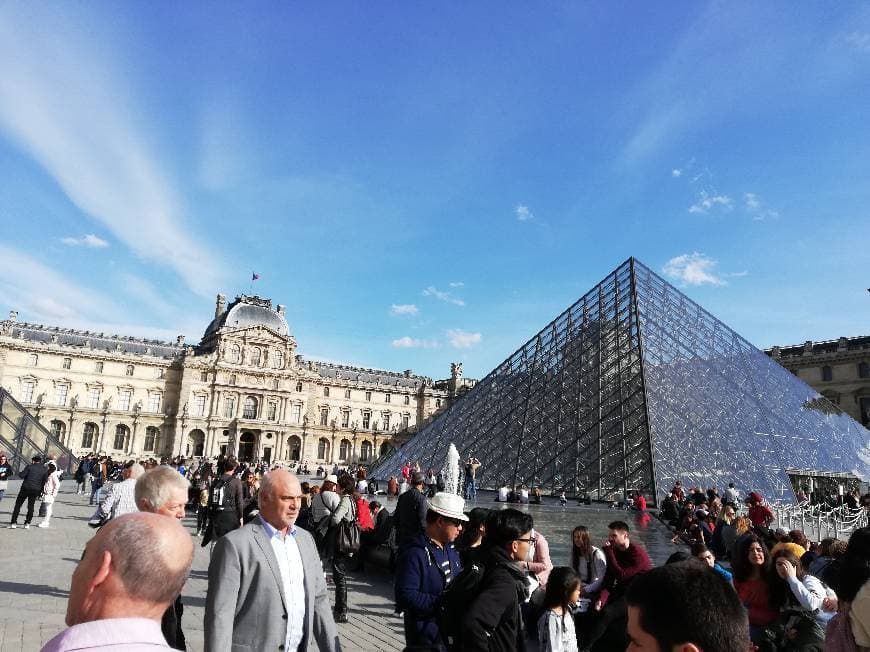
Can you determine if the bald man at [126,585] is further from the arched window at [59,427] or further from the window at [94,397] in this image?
the window at [94,397]

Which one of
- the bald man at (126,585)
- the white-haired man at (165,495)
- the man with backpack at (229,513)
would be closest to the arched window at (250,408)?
the man with backpack at (229,513)

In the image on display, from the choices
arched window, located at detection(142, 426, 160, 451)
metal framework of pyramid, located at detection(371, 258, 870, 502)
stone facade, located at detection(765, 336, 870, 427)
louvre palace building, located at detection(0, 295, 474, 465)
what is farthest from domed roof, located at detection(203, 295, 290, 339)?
stone facade, located at detection(765, 336, 870, 427)

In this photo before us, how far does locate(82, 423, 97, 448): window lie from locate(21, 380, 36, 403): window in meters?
4.53

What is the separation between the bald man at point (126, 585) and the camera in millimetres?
1152

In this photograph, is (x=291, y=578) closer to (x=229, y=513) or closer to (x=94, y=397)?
(x=229, y=513)

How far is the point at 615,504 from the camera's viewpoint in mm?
15016

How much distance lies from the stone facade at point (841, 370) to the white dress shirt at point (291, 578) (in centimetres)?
4711

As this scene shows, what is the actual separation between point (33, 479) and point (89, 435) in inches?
1745

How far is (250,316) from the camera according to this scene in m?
55.1

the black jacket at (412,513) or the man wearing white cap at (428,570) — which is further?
the black jacket at (412,513)

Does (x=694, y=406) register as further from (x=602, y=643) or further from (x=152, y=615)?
(x=152, y=615)

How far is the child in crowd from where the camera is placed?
295cm

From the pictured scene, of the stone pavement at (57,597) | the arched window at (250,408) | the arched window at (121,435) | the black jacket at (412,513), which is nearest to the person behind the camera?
the stone pavement at (57,597)

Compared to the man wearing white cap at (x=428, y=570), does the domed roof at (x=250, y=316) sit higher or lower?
higher
